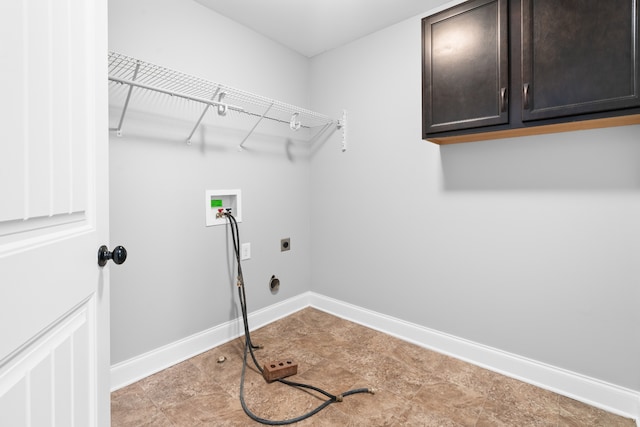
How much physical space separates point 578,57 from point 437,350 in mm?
1822

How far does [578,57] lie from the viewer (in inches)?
53.4

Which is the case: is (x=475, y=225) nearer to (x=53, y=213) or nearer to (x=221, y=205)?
(x=221, y=205)

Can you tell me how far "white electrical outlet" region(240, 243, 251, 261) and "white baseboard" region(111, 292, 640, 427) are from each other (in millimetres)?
458

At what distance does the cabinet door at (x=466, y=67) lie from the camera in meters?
1.56

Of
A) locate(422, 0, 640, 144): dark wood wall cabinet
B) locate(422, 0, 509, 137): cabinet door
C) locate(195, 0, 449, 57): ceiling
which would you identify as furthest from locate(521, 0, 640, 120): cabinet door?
locate(195, 0, 449, 57): ceiling

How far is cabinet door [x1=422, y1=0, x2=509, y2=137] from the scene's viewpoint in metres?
1.56

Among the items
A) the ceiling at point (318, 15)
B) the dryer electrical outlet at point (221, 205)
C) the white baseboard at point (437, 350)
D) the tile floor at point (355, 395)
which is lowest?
the tile floor at point (355, 395)

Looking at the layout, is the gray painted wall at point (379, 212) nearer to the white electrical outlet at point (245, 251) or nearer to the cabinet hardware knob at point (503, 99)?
the white electrical outlet at point (245, 251)

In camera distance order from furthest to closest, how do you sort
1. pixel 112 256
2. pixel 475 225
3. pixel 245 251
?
1. pixel 245 251
2. pixel 475 225
3. pixel 112 256

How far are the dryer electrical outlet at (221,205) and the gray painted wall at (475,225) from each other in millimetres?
804

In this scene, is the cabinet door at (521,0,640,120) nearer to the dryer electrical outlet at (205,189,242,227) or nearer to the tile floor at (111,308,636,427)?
the tile floor at (111,308,636,427)

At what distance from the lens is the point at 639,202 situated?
146cm

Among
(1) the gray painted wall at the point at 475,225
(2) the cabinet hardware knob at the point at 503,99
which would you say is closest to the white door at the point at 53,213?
(2) the cabinet hardware knob at the point at 503,99

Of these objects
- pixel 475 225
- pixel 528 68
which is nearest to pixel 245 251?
pixel 475 225
